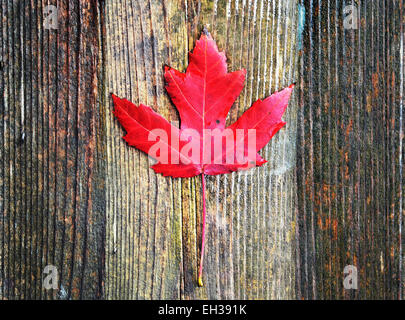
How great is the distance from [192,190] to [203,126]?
0.16 metres

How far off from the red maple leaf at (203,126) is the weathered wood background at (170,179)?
0.03 m

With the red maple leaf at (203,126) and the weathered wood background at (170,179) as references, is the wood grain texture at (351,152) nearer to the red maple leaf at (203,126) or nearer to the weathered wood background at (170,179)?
the weathered wood background at (170,179)

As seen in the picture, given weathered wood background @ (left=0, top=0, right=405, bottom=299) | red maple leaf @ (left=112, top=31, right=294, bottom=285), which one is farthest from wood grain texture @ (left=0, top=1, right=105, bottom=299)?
red maple leaf @ (left=112, top=31, right=294, bottom=285)

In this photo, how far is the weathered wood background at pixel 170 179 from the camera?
789 mm

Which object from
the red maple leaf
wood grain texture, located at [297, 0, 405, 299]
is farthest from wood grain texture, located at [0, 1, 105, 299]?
wood grain texture, located at [297, 0, 405, 299]

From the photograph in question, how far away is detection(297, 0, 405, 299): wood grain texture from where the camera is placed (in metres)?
0.80

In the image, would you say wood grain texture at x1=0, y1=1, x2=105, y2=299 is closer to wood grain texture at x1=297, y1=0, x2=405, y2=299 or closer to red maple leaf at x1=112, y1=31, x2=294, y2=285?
red maple leaf at x1=112, y1=31, x2=294, y2=285

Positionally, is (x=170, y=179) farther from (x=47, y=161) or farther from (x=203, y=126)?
(x=47, y=161)

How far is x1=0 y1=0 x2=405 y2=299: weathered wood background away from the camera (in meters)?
0.79

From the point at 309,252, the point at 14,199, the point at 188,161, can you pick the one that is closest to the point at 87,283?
the point at 14,199

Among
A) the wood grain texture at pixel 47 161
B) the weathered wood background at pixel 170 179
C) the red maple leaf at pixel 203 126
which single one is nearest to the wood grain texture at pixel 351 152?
the weathered wood background at pixel 170 179

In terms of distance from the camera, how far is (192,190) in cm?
81

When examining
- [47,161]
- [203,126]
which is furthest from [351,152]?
[47,161]
